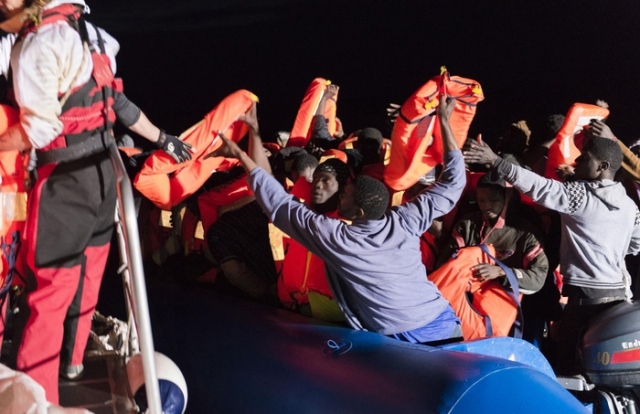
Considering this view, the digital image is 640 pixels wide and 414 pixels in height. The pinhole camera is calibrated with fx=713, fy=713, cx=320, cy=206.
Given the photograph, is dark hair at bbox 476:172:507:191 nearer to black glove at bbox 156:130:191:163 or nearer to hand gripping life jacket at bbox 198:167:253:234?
hand gripping life jacket at bbox 198:167:253:234

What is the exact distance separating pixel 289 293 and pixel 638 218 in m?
1.38

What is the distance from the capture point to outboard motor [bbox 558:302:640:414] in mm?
2318

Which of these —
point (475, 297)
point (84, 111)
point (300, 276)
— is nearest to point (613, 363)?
point (475, 297)

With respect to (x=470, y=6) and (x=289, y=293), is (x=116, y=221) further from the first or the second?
(x=470, y=6)

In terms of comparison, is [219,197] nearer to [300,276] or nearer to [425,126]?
[300,276]

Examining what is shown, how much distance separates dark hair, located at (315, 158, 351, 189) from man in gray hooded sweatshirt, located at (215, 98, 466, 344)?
0.38 metres

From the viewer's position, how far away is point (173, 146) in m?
2.00

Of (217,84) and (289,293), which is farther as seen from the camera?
(217,84)

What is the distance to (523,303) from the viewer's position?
9.52 feet

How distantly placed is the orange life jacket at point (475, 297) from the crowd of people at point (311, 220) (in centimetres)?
4

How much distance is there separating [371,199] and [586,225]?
0.93 meters

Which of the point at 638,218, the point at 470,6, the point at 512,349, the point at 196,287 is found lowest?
the point at 196,287

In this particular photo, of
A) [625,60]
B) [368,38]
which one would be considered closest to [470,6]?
[368,38]

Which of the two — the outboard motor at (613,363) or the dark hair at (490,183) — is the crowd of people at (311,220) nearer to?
the dark hair at (490,183)
